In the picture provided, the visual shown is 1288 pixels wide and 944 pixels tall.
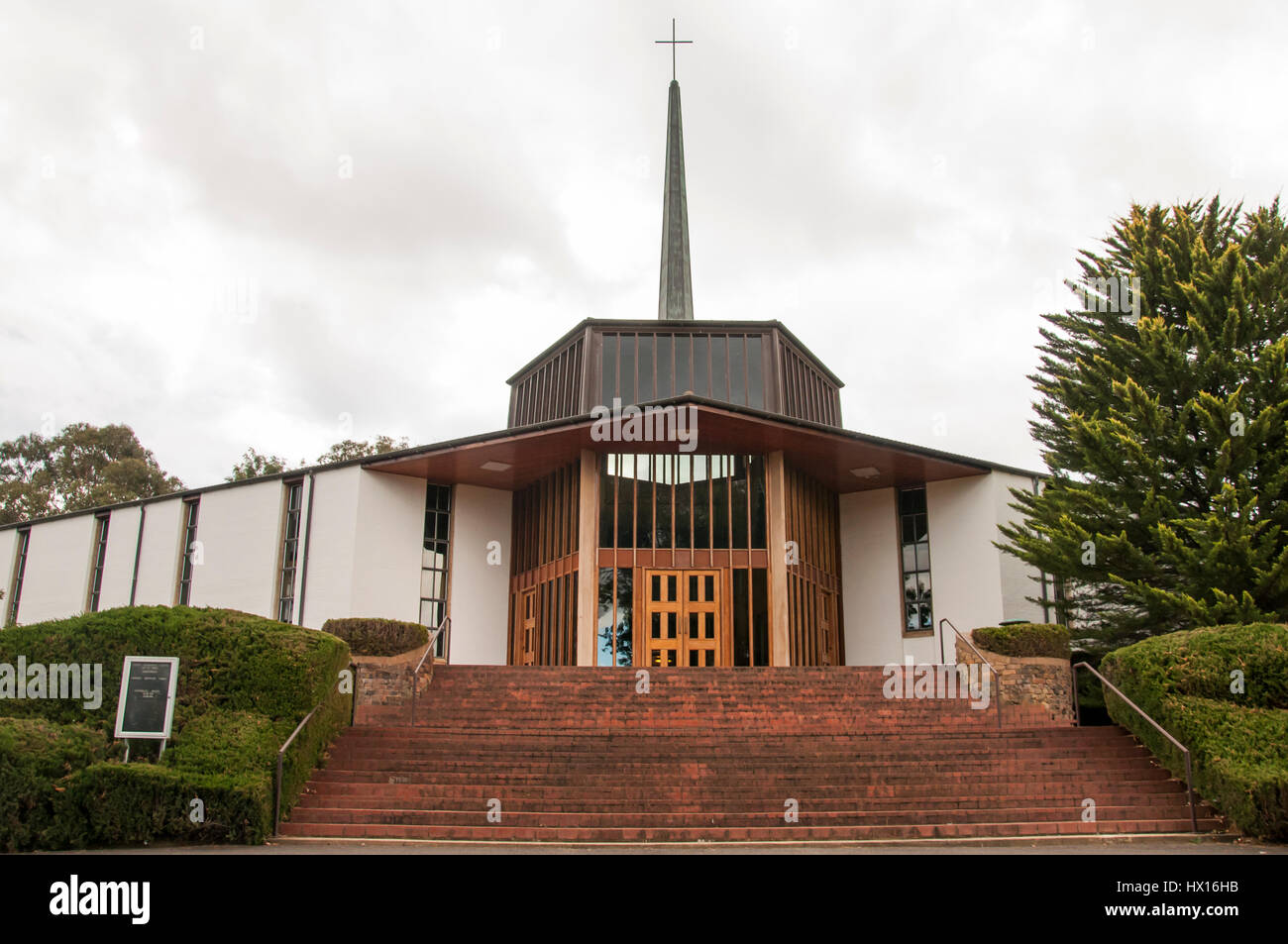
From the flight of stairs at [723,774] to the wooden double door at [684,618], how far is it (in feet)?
18.2

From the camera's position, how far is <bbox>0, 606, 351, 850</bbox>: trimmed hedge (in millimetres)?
9672

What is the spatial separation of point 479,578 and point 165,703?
1381 centimetres

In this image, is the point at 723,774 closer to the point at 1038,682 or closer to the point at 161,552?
the point at 1038,682

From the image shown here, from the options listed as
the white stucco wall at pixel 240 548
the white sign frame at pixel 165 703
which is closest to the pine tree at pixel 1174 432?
the white sign frame at pixel 165 703

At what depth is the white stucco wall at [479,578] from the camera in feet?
78.6

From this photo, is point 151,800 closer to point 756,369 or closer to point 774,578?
point 774,578

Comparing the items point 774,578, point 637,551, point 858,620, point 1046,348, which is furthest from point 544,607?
point 1046,348

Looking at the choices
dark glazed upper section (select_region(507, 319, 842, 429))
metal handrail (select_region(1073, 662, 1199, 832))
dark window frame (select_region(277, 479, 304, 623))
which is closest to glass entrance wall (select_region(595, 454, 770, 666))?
dark glazed upper section (select_region(507, 319, 842, 429))

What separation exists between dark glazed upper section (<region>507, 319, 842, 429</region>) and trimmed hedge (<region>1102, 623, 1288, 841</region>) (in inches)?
519

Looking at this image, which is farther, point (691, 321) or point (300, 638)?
point (691, 321)

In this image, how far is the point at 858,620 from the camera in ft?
81.0

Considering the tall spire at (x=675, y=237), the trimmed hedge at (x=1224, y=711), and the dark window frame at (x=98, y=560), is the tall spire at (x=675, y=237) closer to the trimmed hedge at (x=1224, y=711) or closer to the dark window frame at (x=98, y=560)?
the dark window frame at (x=98, y=560)

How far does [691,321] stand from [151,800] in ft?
61.9

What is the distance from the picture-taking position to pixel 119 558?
25.8 metres
